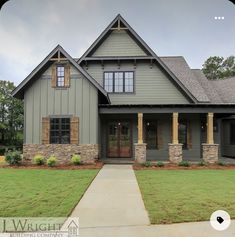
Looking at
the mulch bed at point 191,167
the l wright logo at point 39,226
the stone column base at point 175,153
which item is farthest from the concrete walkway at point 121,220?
the stone column base at point 175,153

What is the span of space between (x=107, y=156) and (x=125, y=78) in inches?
203

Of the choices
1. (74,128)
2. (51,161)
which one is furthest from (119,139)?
(51,161)

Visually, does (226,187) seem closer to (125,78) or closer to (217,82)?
(125,78)

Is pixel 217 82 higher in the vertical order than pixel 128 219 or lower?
higher

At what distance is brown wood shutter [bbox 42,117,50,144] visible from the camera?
48.3ft

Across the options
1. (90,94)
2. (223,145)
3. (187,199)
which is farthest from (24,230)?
(223,145)

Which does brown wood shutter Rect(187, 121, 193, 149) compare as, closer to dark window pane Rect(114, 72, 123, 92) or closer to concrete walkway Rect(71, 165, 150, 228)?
dark window pane Rect(114, 72, 123, 92)

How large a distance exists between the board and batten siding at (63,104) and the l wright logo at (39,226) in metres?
9.46

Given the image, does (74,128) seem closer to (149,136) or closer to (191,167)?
(149,136)

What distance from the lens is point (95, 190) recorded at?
800cm

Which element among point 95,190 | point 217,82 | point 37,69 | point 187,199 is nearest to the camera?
point 187,199

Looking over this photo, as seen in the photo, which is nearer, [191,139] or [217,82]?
[191,139]

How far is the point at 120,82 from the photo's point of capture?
17.0 meters

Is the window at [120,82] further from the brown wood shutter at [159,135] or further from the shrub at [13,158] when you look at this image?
the shrub at [13,158]
